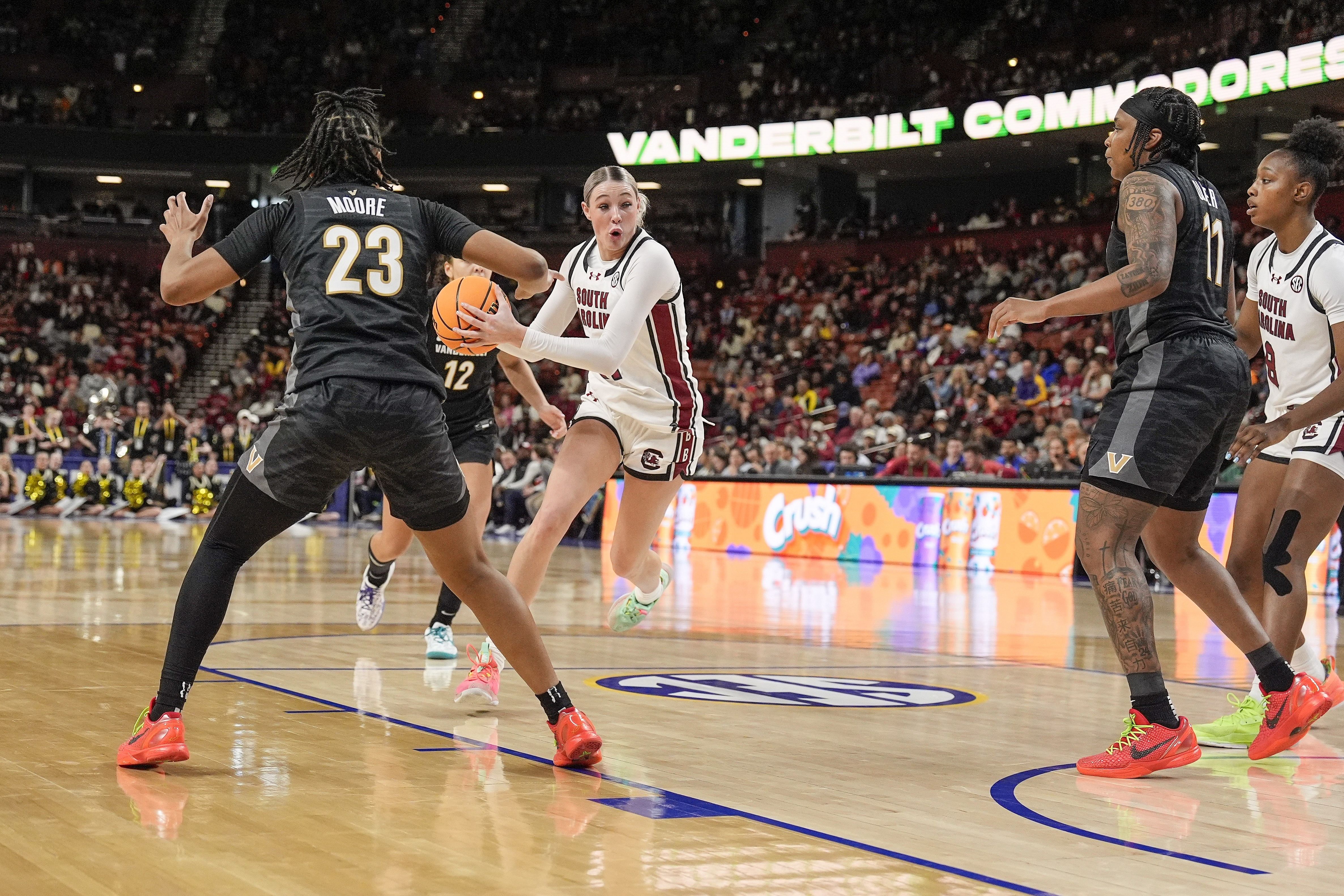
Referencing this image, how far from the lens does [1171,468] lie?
450 centimetres

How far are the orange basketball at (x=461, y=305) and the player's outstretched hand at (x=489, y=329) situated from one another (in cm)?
3

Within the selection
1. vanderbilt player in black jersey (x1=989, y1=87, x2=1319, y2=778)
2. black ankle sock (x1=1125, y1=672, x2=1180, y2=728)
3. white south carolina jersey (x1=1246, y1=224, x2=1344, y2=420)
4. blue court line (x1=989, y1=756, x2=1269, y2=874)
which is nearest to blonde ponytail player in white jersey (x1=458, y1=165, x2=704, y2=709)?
vanderbilt player in black jersey (x1=989, y1=87, x2=1319, y2=778)

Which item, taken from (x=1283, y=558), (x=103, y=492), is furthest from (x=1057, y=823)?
(x=103, y=492)

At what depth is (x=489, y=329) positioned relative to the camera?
13.6 ft

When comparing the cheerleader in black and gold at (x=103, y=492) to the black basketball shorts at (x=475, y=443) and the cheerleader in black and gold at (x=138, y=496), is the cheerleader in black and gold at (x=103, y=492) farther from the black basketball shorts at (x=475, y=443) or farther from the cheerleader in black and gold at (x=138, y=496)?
the black basketball shorts at (x=475, y=443)

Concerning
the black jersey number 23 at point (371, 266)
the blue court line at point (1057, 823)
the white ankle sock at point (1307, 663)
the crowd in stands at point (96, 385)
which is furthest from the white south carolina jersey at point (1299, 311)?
the crowd in stands at point (96, 385)

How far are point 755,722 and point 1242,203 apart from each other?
2350 cm

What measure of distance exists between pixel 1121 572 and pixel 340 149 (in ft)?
8.97

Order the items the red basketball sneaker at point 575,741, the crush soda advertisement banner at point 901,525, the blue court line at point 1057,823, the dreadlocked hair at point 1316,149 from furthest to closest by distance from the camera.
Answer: the crush soda advertisement banner at point 901,525
the dreadlocked hair at point 1316,149
the red basketball sneaker at point 575,741
the blue court line at point 1057,823

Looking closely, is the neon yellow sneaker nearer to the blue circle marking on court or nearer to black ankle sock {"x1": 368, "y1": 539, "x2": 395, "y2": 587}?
the blue circle marking on court

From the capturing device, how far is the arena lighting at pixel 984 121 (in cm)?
2220

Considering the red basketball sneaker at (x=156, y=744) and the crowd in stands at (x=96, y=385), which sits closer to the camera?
the red basketball sneaker at (x=156, y=744)

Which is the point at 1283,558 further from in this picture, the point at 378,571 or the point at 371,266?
the point at 378,571

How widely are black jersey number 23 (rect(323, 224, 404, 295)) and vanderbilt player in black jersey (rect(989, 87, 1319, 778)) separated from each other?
5.69ft
